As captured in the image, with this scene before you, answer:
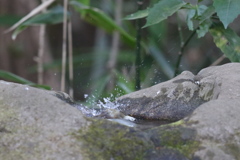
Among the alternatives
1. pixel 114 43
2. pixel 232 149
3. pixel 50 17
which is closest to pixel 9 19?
pixel 114 43

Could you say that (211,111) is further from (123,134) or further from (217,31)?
(217,31)

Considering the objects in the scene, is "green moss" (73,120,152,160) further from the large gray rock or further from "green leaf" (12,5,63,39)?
"green leaf" (12,5,63,39)

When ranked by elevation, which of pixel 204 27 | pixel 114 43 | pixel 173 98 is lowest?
pixel 114 43

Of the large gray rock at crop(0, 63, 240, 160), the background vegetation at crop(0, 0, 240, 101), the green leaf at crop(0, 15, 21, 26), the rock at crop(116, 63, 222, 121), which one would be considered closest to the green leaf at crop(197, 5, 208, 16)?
the background vegetation at crop(0, 0, 240, 101)

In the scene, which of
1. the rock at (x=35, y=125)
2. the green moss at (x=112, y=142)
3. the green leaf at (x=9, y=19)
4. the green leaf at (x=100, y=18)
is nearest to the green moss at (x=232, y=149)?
the green moss at (x=112, y=142)

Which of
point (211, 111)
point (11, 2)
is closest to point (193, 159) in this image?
point (211, 111)

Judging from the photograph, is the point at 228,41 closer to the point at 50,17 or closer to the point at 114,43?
the point at 50,17
